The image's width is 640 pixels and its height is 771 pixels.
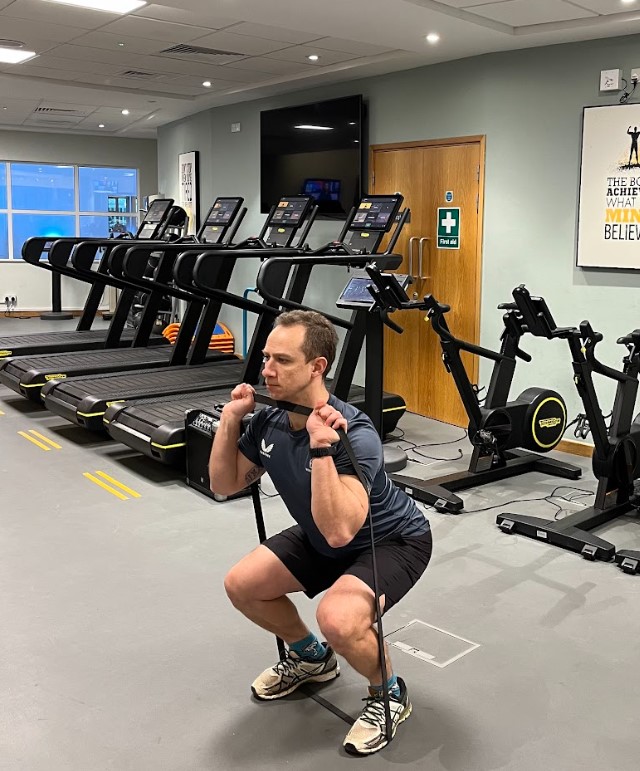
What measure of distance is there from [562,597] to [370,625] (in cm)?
157

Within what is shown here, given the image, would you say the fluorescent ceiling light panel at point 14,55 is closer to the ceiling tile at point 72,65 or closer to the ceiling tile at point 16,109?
the ceiling tile at point 72,65

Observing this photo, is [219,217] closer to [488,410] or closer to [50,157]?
[488,410]

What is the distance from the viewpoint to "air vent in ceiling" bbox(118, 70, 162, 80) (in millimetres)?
7867

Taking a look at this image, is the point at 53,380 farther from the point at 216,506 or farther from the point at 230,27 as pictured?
the point at 230,27

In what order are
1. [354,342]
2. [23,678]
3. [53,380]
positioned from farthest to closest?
[53,380] < [354,342] < [23,678]

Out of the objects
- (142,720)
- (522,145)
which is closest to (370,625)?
(142,720)

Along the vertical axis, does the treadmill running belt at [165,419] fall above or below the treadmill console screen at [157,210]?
below

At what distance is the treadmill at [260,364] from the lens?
17.4 feet

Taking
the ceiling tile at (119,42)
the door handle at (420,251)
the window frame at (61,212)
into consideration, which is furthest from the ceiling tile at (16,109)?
the door handle at (420,251)

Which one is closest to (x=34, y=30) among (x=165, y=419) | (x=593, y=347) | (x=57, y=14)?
(x=57, y=14)

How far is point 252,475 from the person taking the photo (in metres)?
2.75

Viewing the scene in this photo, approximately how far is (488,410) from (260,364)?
7.33 ft

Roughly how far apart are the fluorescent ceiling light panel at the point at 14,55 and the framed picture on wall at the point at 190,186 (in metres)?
3.23

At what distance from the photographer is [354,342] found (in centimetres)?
575
